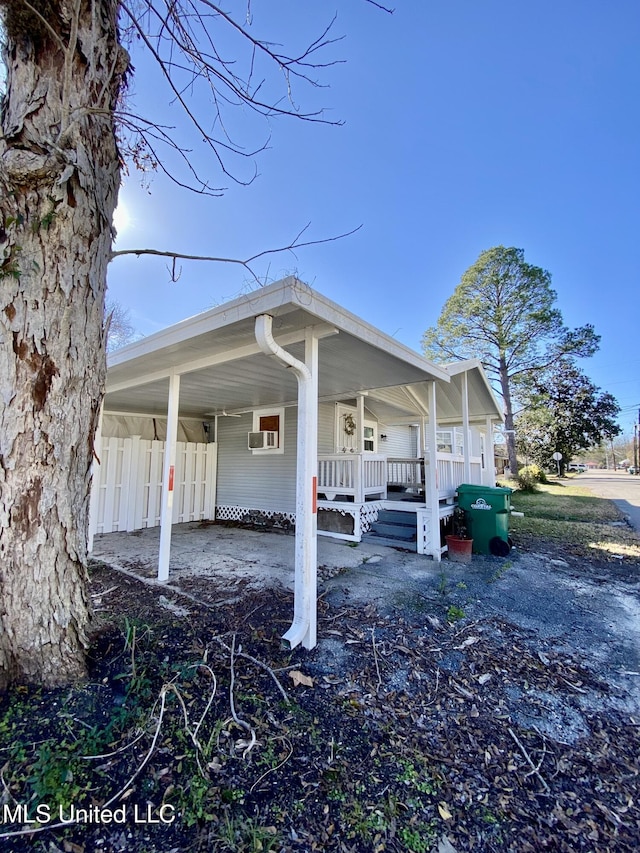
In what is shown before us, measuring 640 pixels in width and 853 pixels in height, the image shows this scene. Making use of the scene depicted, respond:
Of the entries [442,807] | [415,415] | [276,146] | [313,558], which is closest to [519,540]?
[415,415]

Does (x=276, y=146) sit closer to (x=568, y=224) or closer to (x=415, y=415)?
(x=415, y=415)

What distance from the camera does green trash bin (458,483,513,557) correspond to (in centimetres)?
625

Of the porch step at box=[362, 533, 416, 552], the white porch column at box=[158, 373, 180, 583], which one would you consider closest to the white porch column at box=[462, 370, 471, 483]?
the porch step at box=[362, 533, 416, 552]

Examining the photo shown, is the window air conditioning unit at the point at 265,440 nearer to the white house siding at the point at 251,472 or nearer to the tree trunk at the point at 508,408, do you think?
the white house siding at the point at 251,472

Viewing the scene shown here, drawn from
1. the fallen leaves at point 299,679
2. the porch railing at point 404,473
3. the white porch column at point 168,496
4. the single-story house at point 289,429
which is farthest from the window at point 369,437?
the fallen leaves at point 299,679

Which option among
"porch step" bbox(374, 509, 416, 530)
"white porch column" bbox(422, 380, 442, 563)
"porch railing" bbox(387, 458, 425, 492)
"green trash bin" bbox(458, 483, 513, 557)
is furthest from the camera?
"porch railing" bbox(387, 458, 425, 492)

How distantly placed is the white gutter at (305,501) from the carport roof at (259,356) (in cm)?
29

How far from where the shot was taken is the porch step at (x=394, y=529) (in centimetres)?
687

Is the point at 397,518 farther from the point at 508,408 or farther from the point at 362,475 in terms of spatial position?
the point at 508,408

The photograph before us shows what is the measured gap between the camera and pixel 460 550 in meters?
5.93

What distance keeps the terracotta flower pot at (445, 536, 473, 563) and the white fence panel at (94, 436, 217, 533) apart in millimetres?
6566

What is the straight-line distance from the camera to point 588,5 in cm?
502

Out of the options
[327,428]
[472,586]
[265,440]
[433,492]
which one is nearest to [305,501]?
[472,586]

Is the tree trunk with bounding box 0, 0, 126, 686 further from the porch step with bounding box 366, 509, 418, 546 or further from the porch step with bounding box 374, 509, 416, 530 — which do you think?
the porch step with bounding box 374, 509, 416, 530
